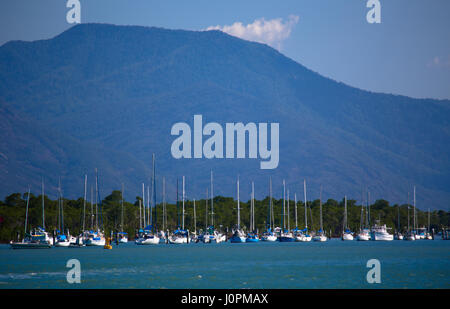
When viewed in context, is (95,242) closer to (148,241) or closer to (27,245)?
(148,241)

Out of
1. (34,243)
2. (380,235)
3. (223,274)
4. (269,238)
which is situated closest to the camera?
(223,274)

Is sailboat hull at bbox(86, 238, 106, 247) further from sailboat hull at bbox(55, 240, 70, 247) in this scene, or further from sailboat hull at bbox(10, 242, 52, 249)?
sailboat hull at bbox(10, 242, 52, 249)

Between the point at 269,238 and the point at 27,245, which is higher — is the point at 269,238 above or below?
below

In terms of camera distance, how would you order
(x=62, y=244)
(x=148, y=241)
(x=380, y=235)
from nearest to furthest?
(x=62, y=244) < (x=148, y=241) < (x=380, y=235)

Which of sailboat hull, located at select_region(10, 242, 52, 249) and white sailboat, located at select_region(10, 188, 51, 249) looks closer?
sailboat hull, located at select_region(10, 242, 52, 249)

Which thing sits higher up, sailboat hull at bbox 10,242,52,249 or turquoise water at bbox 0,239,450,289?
sailboat hull at bbox 10,242,52,249

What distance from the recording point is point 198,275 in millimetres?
78000

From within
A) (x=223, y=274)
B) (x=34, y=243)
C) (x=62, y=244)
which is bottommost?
(x=223, y=274)

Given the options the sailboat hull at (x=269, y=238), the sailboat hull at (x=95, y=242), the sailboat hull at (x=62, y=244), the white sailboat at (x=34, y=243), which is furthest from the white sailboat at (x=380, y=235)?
the white sailboat at (x=34, y=243)

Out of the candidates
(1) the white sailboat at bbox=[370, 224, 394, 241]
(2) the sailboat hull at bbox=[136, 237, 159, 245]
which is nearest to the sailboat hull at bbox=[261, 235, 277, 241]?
(1) the white sailboat at bbox=[370, 224, 394, 241]

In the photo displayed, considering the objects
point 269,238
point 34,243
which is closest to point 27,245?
point 34,243
